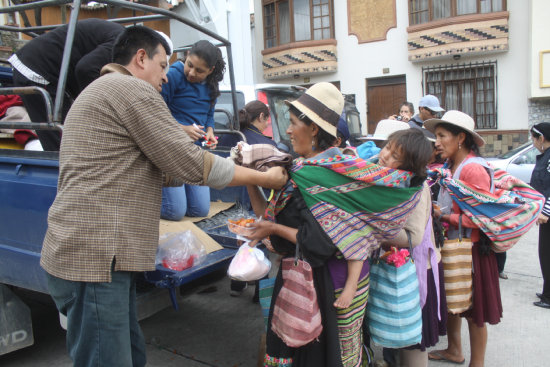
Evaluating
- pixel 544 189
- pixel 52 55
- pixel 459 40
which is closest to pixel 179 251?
pixel 52 55

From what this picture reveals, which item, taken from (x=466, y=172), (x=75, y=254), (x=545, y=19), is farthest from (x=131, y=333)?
(x=545, y=19)

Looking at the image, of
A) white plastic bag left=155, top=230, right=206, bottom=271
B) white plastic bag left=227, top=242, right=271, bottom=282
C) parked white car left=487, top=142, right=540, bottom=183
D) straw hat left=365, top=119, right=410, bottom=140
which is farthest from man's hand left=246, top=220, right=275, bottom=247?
parked white car left=487, top=142, right=540, bottom=183

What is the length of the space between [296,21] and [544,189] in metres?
15.2

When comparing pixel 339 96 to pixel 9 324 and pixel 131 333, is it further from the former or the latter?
pixel 9 324

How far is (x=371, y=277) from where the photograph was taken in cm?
252

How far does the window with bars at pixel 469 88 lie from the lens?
48.9ft

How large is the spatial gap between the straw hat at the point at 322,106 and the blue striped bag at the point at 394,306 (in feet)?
2.66

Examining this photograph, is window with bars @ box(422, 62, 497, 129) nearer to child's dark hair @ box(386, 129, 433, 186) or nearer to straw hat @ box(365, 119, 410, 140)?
straw hat @ box(365, 119, 410, 140)

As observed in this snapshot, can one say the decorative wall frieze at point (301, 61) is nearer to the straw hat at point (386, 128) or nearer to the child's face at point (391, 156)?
the straw hat at point (386, 128)

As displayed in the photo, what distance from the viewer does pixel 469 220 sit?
2.90 m

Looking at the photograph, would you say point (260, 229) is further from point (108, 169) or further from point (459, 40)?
point (459, 40)

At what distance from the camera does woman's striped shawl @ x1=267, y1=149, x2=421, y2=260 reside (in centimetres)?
206

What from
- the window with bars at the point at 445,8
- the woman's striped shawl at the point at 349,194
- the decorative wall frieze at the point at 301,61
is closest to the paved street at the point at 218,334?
the woman's striped shawl at the point at 349,194

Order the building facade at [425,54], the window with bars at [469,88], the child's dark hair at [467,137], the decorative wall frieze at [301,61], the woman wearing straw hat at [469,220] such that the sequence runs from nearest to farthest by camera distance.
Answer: the woman wearing straw hat at [469,220], the child's dark hair at [467,137], the building facade at [425,54], the window with bars at [469,88], the decorative wall frieze at [301,61]
